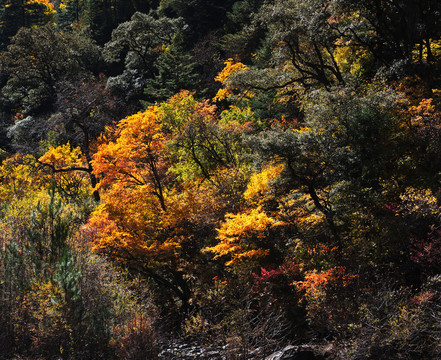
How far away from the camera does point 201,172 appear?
2369 cm

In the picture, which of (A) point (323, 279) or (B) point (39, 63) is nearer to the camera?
(A) point (323, 279)

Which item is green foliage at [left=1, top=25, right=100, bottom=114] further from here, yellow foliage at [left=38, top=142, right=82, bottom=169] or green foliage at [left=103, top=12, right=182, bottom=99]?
yellow foliage at [left=38, top=142, right=82, bottom=169]

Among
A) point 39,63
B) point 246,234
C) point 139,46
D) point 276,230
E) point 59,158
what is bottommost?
point 276,230

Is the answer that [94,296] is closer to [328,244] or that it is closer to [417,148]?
[328,244]

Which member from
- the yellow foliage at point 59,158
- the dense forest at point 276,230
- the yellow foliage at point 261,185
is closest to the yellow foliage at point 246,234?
the dense forest at point 276,230

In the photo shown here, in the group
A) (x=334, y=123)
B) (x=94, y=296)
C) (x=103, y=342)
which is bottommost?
(x=103, y=342)

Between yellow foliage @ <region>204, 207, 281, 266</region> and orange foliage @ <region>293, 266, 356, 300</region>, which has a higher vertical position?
yellow foliage @ <region>204, 207, 281, 266</region>

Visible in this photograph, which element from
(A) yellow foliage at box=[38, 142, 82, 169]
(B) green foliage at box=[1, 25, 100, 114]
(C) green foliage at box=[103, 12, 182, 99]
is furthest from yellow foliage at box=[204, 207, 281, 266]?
(C) green foliage at box=[103, 12, 182, 99]

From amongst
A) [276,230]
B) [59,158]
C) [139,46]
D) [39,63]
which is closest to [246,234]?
[276,230]

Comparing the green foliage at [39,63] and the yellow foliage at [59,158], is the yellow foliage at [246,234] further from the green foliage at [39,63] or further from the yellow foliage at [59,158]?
the green foliage at [39,63]

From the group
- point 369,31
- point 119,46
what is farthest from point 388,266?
point 119,46

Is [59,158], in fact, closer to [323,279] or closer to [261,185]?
[261,185]

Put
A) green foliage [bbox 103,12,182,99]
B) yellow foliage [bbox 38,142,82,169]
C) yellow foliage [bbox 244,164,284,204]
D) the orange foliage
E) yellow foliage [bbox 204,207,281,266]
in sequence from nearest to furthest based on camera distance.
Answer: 1. the orange foliage
2. yellow foliage [bbox 204,207,281,266]
3. yellow foliage [bbox 244,164,284,204]
4. yellow foliage [bbox 38,142,82,169]
5. green foliage [bbox 103,12,182,99]

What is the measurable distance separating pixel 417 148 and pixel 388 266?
433 cm
